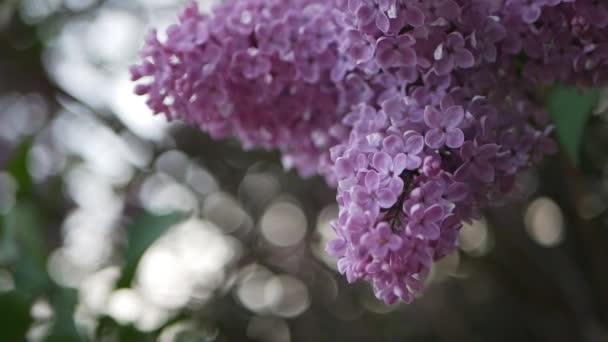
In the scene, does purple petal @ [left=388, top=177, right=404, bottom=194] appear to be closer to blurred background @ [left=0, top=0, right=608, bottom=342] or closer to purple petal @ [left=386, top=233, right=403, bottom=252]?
purple petal @ [left=386, top=233, right=403, bottom=252]

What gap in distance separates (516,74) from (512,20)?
4cm

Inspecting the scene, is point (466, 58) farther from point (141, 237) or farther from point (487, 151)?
point (141, 237)

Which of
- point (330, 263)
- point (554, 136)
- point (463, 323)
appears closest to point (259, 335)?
point (330, 263)

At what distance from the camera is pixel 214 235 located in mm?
1271

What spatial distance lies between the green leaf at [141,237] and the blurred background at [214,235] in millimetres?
73

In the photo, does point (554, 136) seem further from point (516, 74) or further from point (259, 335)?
point (259, 335)

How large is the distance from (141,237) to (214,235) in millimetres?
568

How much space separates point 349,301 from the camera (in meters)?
1.34

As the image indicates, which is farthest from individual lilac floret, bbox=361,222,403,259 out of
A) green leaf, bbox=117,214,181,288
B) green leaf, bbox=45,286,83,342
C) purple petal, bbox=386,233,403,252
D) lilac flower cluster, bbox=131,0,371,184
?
green leaf, bbox=45,286,83,342

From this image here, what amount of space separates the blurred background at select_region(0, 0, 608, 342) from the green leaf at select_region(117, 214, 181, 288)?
73 mm

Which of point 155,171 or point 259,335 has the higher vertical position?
point 155,171

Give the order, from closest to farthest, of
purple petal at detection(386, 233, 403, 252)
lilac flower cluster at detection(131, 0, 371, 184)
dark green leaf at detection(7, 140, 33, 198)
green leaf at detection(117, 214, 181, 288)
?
purple petal at detection(386, 233, 403, 252) → lilac flower cluster at detection(131, 0, 371, 184) → green leaf at detection(117, 214, 181, 288) → dark green leaf at detection(7, 140, 33, 198)

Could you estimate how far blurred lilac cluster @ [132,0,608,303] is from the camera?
0.31 meters

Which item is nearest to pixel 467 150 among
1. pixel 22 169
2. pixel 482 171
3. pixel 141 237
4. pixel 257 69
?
pixel 482 171
